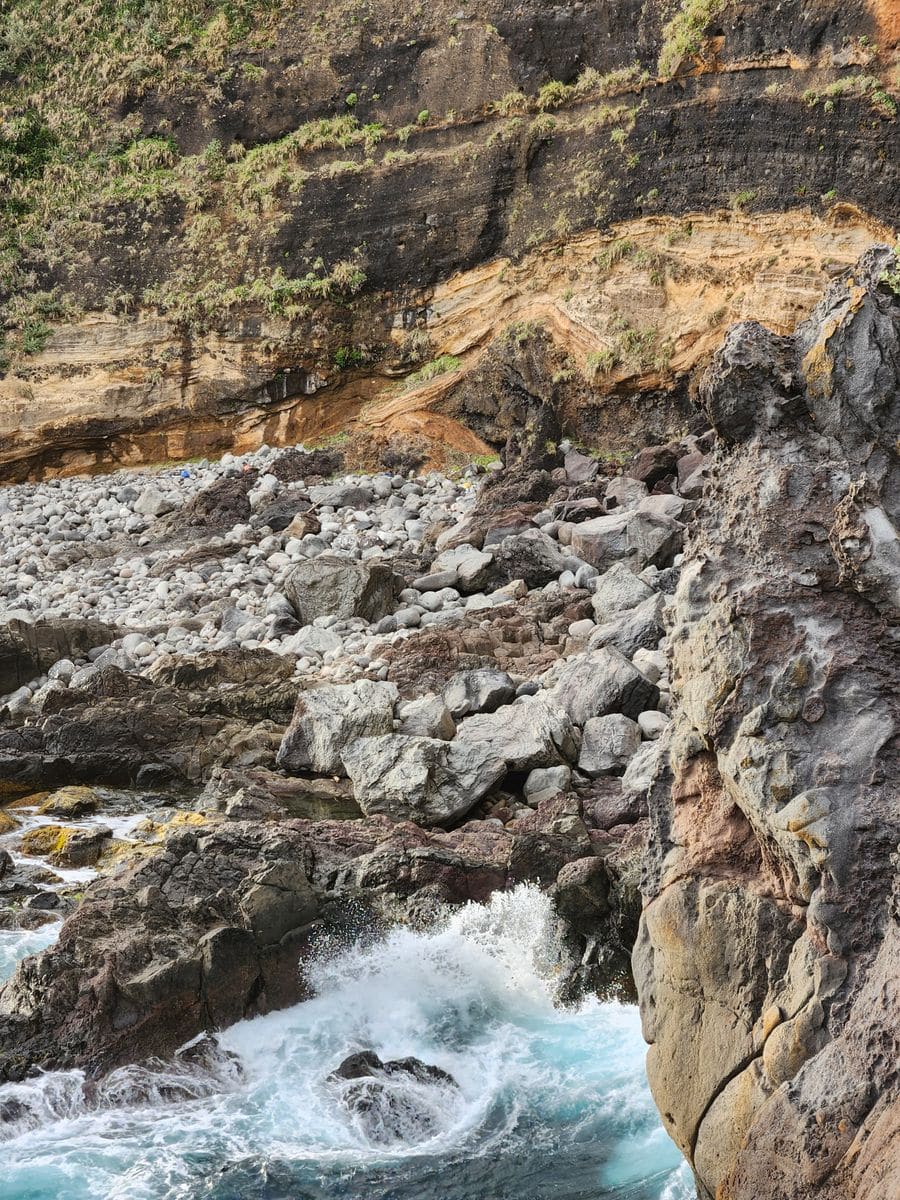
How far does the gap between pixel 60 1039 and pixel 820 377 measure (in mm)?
4669

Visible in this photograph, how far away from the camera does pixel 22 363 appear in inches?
976

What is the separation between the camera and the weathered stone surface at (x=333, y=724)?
970cm

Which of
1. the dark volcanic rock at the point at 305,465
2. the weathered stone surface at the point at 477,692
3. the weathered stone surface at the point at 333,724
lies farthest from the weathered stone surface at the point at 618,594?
the dark volcanic rock at the point at 305,465

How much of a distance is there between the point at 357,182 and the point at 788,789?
843 inches

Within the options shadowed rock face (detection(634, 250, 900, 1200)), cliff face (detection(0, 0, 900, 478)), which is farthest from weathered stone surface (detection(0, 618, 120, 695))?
shadowed rock face (detection(634, 250, 900, 1200))

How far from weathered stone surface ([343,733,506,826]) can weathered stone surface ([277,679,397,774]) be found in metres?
0.57

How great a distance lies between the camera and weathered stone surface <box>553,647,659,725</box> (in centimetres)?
959

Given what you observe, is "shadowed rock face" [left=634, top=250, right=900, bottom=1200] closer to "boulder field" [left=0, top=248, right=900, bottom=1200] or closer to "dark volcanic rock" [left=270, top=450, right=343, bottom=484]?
"boulder field" [left=0, top=248, right=900, bottom=1200]

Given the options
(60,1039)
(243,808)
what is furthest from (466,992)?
(243,808)

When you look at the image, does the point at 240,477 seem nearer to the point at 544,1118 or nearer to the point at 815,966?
the point at 544,1118

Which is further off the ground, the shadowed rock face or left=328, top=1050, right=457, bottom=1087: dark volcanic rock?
the shadowed rock face

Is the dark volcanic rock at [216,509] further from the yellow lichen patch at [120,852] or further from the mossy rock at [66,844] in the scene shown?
the yellow lichen patch at [120,852]

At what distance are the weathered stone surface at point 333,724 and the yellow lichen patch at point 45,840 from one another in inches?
74.2

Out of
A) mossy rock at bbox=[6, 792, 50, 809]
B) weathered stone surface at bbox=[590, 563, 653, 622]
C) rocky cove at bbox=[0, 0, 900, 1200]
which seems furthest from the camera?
weathered stone surface at bbox=[590, 563, 653, 622]
